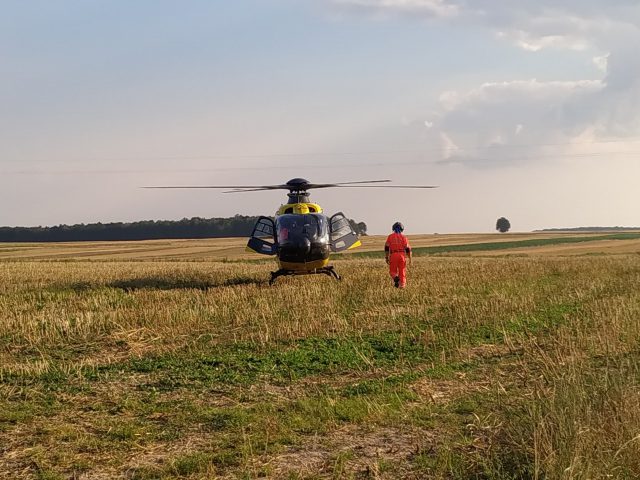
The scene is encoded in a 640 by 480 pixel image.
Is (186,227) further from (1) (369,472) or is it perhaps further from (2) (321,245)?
(1) (369,472)

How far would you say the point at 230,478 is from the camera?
5121mm

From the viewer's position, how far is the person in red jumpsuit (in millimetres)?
18375

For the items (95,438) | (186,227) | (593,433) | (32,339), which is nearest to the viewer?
(593,433)

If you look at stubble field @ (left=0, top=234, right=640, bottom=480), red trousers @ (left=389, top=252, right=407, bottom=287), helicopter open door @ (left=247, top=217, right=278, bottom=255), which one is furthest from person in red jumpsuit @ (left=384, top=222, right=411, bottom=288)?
helicopter open door @ (left=247, top=217, right=278, bottom=255)

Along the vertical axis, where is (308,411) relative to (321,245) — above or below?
below

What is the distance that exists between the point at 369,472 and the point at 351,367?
4.22 meters

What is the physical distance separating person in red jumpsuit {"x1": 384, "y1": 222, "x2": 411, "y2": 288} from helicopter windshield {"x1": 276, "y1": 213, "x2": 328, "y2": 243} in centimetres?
253

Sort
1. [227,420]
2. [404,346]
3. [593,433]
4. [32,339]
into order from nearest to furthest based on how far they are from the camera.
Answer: [593,433]
[227,420]
[404,346]
[32,339]

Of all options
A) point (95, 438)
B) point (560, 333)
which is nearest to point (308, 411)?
point (95, 438)

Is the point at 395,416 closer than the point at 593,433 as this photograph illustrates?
No

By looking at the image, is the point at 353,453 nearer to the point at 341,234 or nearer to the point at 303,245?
the point at 303,245

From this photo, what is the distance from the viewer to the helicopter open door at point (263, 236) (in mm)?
21359

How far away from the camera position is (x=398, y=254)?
60.2ft

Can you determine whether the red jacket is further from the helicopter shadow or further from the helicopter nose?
the helicopter shadow
